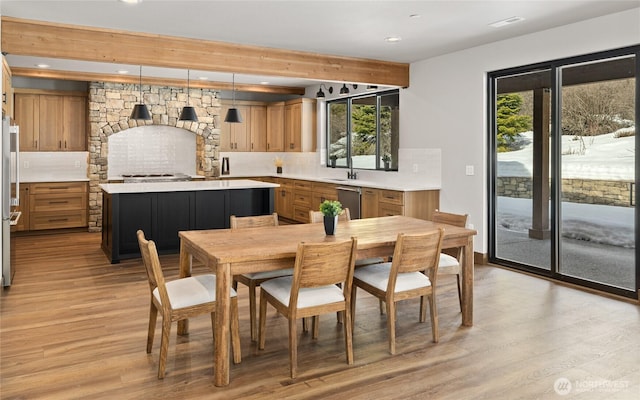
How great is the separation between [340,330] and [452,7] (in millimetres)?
2994

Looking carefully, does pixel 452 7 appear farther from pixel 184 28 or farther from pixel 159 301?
pixel 159 301

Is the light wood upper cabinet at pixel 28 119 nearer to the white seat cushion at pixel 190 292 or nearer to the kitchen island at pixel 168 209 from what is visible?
the kitchen island at pixel 168 209

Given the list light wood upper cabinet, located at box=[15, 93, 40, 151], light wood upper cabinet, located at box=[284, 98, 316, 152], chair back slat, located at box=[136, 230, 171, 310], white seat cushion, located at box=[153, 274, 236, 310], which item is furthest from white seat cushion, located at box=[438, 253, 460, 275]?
light wood upper cabinet, located at box=[15, 93, 40, 151]

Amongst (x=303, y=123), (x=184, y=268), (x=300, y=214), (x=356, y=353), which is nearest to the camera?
(x=356, y=353)

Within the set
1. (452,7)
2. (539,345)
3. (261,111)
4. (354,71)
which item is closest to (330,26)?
(452,7)

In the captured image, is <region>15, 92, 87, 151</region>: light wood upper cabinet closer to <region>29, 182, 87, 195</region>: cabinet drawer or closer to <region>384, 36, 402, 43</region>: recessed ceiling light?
<region>29, 182, 87, 195</region>: cabinet drawer

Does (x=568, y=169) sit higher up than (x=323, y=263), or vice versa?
(x=568, y=169)

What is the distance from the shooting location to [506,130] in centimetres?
624

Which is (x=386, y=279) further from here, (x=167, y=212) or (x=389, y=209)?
(x=167, y=212)

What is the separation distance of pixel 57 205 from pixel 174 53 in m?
4.50

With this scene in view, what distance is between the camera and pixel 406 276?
12.3ft

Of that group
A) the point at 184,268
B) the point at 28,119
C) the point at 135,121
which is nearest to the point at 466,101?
the point at 184,268

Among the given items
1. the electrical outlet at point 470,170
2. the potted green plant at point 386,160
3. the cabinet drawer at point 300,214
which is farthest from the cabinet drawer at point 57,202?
the electrical outlet at point 470,170

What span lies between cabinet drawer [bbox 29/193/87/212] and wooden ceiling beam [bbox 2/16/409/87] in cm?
415
